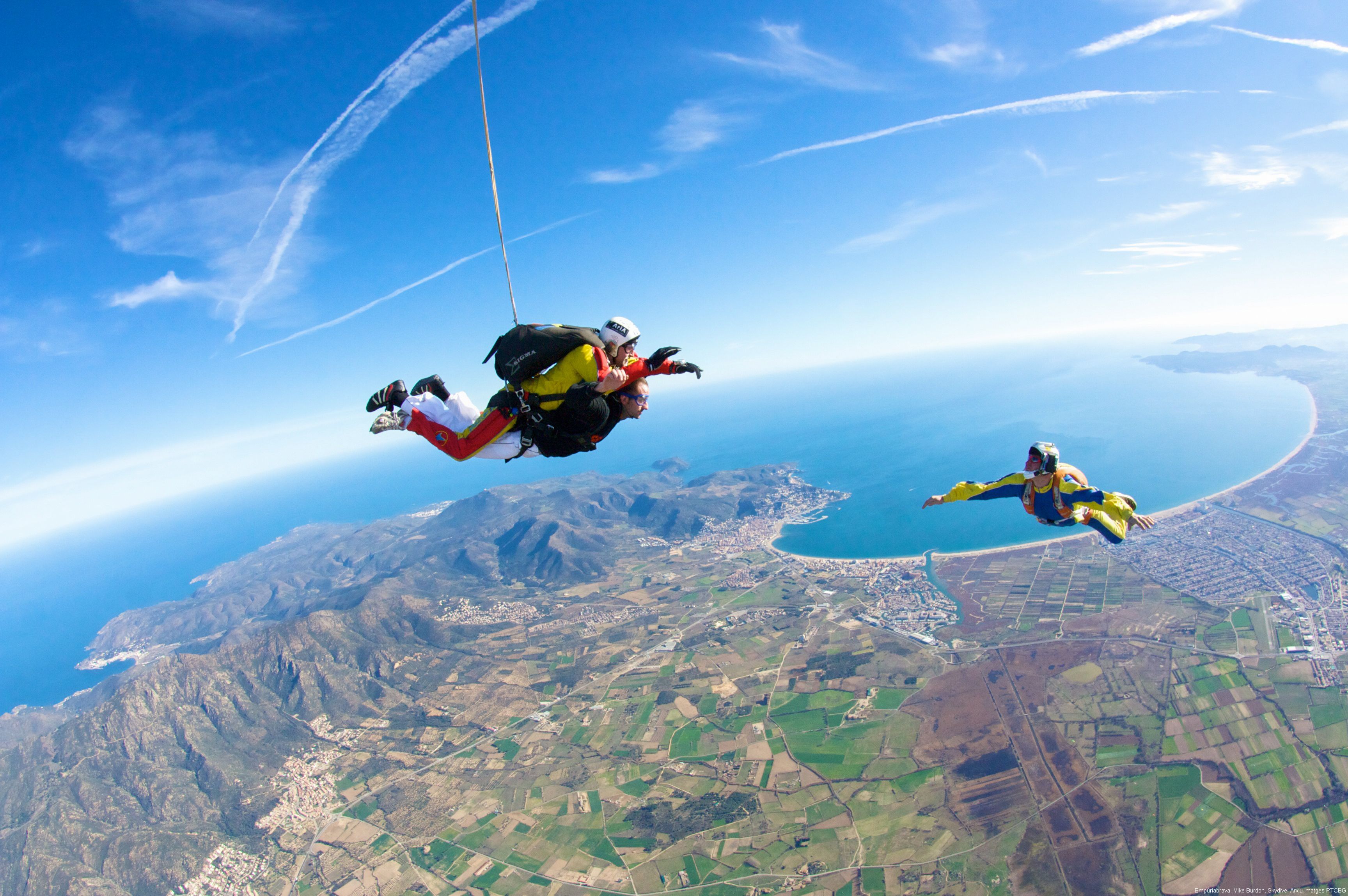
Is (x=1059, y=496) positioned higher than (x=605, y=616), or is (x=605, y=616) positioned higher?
(x=1059, y=496)

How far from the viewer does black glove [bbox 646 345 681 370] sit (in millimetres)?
5586

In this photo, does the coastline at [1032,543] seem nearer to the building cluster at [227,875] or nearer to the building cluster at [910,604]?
the building cluster at [910,604]

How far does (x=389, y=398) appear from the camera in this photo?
590cm

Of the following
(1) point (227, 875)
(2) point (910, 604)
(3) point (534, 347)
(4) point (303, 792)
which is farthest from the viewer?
(2) point (910, 604)

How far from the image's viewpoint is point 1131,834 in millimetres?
25797

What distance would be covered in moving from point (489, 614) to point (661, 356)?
80.3 m

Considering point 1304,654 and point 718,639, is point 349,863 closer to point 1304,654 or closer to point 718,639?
point 718,639

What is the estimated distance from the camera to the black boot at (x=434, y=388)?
20.6 ft

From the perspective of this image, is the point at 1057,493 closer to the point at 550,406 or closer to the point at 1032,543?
the point at 550,406

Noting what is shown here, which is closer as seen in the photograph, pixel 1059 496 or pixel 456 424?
pixel 456 424

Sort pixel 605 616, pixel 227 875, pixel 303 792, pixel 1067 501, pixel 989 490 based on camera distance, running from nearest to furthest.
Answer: pixel 1067 501
pixel 989 490
pixel 227 875
pixel 303 792
pixel 605 616

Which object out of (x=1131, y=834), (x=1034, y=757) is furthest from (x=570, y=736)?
(x=1131, y=834)

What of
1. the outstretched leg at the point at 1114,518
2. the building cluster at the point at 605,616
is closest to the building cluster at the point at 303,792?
the building cluster at the point at 605,616

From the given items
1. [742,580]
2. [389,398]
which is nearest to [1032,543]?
[742,580]
